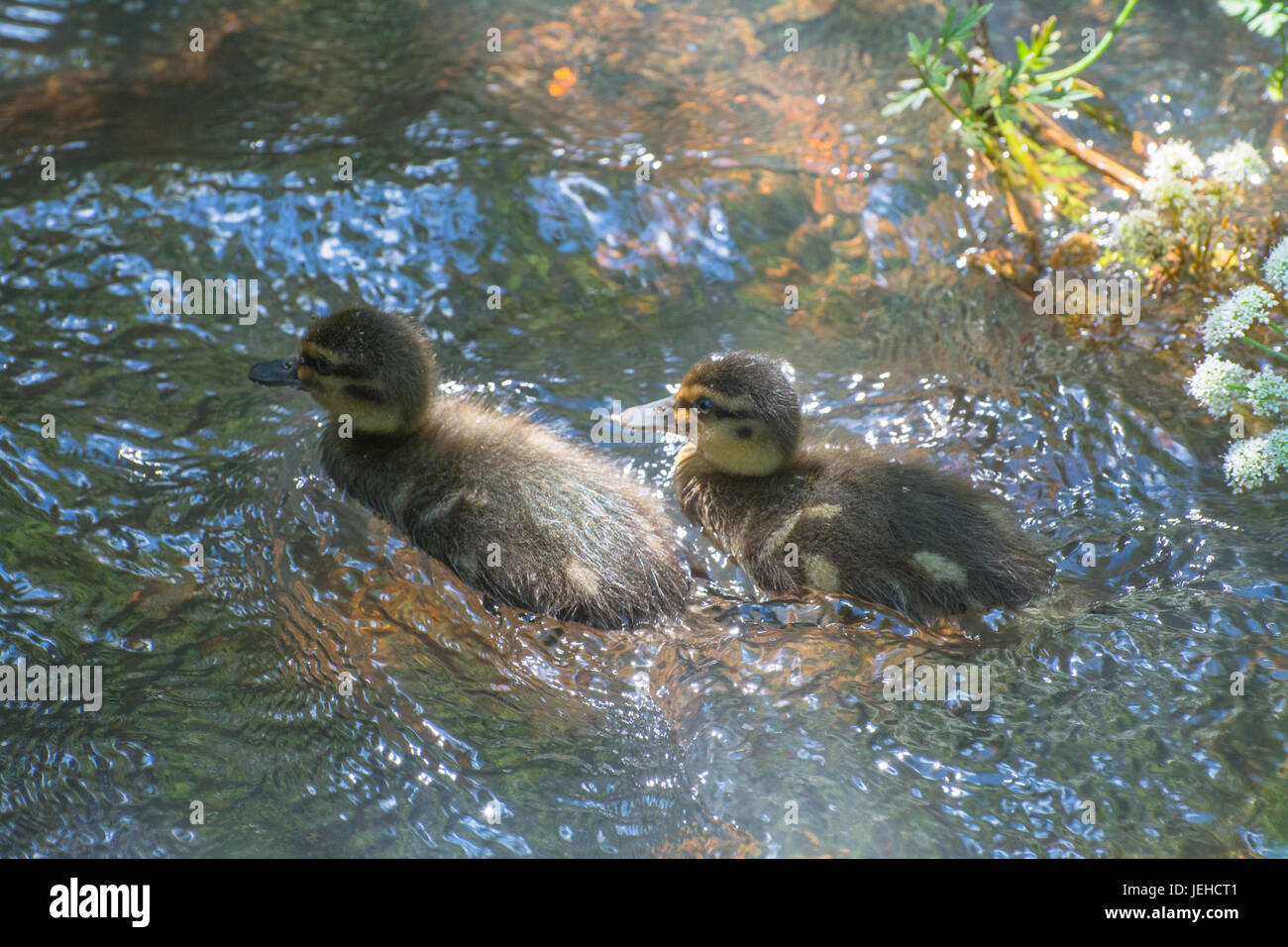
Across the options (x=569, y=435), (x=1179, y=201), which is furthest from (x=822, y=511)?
(x=1179, y=201)

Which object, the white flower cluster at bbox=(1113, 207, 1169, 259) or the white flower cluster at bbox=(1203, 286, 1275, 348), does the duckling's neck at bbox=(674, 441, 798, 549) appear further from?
the white flower cluster at bbox=(1113, 207, 1169, 259)

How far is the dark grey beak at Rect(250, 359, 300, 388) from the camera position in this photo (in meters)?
3.62

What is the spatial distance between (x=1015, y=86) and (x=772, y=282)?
1.12 meters

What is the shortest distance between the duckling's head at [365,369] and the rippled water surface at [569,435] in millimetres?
276

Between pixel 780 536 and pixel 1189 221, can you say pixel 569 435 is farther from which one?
pixel 1189 221

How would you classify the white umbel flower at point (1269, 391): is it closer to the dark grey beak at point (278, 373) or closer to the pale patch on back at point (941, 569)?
the pale patch on back at point (941, 569)

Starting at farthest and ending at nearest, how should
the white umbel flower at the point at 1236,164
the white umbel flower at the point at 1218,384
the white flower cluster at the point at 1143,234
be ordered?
the white flower cluster at the point at 1143,234
the white umbel flower at the point at 1236,164
the white umbel flower at the point at 1218,384

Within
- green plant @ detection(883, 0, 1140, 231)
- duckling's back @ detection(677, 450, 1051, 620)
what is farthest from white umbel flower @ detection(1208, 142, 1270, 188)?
duckling's back @ detection(677, 450, 1051, 620)

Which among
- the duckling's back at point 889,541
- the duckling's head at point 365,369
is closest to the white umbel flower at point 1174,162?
the duckling's back at point 889,541

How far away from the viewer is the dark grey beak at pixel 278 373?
11.9 ft

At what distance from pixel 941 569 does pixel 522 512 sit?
116cm

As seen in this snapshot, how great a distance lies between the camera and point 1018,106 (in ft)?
13.9
